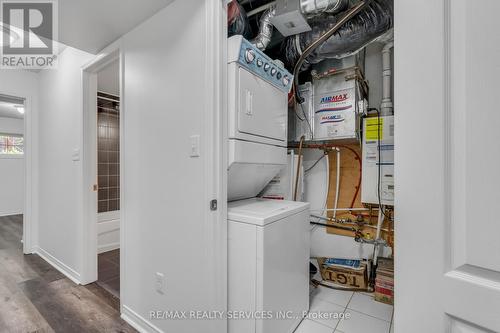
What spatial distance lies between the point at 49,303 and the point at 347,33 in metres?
3.36

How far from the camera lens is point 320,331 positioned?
167 cm

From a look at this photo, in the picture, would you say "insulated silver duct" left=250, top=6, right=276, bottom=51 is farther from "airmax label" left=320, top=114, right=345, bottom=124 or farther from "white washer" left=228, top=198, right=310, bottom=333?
"white washer" left=228, top=198, right=310, bottom=333

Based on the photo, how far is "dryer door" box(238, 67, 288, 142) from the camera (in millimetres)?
1472

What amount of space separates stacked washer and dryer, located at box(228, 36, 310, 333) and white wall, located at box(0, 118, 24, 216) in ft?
21.6

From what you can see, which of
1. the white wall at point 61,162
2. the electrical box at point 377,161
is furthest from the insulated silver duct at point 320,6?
the white wall at point 61,162

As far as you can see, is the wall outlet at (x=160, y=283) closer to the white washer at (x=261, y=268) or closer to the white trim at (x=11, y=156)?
the white washer at (x=261, y=268)

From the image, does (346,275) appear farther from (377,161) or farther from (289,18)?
(289,18)

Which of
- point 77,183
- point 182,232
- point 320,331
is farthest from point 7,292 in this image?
point 320,331

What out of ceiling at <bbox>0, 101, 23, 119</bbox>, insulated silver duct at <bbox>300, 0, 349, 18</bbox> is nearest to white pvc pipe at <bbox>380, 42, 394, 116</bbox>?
insulated silver duct at <bbox>300, 0, 349, 18</bbox>

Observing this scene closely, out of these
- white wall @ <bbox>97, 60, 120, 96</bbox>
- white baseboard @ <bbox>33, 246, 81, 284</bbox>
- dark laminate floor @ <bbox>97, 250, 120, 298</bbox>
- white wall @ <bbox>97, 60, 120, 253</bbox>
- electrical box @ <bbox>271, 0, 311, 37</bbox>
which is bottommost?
dark laminate floor @ <bbox>97, 250, 120, 298</bbox>

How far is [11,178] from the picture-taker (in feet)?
18.4

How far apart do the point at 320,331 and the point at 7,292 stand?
2790 millimetres

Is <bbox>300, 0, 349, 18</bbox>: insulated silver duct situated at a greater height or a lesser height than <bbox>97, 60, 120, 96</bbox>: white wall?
greater

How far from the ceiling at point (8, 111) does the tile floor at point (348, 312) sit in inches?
234
